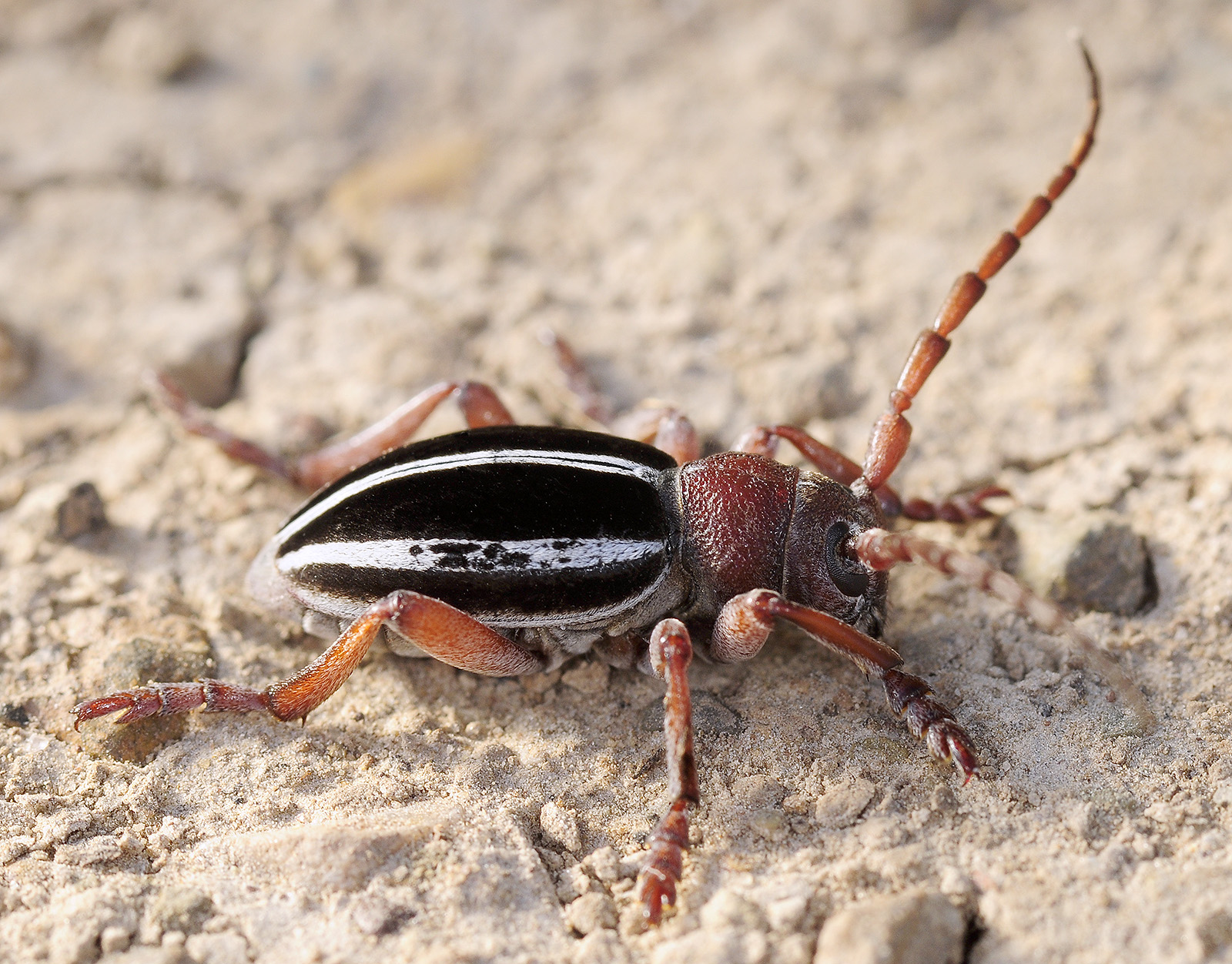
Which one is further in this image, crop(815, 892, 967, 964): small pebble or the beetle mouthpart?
the beetle mouthpart

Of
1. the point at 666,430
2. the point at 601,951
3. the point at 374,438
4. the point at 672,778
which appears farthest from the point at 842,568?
the point at 374,438

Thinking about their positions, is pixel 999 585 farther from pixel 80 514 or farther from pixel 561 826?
pixel 80 514

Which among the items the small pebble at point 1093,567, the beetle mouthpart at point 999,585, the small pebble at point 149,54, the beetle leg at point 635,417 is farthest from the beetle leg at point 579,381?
the small pebble at point 149,54

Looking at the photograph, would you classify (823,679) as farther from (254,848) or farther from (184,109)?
(184,109)

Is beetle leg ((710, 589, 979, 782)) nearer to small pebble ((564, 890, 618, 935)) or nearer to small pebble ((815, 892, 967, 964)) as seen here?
small pebble ((815, 892, 967, 964))

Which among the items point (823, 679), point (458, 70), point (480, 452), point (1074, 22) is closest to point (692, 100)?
point (458, 70)

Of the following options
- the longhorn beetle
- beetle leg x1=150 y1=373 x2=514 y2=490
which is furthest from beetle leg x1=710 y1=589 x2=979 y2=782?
beetle leg x1=150 y1=373 x2=514 y2=490
